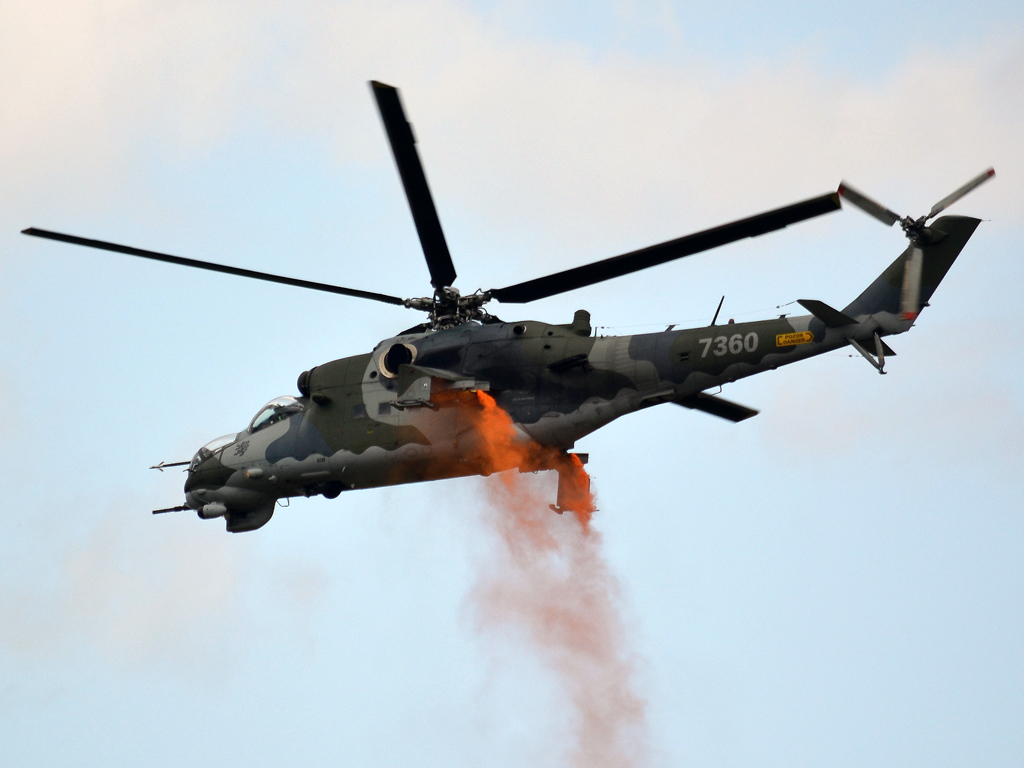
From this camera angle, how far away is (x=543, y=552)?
96.2ft

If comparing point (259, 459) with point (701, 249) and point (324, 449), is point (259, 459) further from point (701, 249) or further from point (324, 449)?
point (701, 249)

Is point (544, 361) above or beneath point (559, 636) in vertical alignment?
above

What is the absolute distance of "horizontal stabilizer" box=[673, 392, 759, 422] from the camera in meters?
29.6

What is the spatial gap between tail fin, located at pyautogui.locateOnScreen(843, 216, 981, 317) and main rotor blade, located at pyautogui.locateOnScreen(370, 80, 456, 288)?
844 cm

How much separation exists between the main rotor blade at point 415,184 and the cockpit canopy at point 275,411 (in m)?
5.06

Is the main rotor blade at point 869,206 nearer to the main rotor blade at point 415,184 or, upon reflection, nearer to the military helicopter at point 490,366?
the military helicopter at point 490,366

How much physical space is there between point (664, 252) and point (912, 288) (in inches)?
196

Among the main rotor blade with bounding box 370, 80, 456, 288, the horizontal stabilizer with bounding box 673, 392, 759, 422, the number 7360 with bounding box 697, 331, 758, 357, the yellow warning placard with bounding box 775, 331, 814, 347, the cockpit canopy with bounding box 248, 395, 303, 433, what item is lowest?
the yellow warning placard with bounding box 775, 331, 814, 347

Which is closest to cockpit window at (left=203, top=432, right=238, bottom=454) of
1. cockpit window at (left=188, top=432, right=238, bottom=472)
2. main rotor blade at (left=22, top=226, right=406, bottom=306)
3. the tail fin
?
cockpit window at (left=188, top=432, right=238, bottom=472)

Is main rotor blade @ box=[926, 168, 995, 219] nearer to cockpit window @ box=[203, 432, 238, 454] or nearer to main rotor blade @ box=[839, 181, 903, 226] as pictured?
main rotor blade @ box=[839, 181, 903, 226]

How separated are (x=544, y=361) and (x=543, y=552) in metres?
4.42

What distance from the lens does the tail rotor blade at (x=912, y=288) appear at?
84.3 feet

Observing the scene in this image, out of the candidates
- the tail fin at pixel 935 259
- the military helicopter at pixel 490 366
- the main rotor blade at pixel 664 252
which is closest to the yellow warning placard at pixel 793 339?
the military helicopter at pixel 490 366

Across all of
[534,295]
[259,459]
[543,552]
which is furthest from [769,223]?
[259,459]
